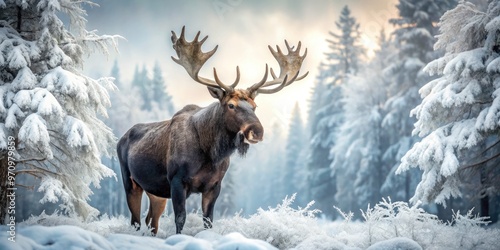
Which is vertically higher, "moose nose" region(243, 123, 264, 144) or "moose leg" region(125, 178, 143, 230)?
"moose nose" region(243, 123, 264, 144)

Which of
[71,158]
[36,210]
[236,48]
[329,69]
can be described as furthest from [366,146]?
[36,210]

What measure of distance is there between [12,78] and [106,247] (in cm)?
460

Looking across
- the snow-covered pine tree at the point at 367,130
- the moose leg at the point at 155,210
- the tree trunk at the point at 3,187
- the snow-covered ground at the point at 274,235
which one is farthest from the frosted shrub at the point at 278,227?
the snow-covered pine tree at the point at 367,130

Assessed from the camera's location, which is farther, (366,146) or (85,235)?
(366,146)

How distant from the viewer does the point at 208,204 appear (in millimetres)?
6590

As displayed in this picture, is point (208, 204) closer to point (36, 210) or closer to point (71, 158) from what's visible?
point (71, 158)

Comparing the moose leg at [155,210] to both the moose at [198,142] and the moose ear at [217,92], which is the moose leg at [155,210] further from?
the moose ear at [217,92]

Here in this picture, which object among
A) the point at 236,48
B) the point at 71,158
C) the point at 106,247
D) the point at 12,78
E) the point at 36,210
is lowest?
the point at 36,210

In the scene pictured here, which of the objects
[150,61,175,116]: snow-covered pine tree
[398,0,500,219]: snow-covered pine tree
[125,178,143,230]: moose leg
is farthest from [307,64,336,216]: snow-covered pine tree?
[125,178,143,230]: moose leg

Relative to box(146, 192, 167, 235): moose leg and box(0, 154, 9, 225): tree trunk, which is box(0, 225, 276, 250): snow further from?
box(0, 154, 9, 225): tree trunk

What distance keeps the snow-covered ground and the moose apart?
26.0 inches

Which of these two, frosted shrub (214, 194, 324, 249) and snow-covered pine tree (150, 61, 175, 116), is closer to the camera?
frosted shrub (214, 194, 324, 249)

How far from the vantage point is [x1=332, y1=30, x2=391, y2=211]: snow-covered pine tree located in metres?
23.9

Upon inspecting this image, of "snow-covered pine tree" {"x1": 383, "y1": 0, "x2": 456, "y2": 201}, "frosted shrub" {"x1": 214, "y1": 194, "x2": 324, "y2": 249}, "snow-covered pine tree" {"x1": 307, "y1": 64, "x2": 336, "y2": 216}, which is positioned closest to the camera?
"frosted shrub" {"x1": 214, "y1": 194, "x2": 324, "y2": 249}
